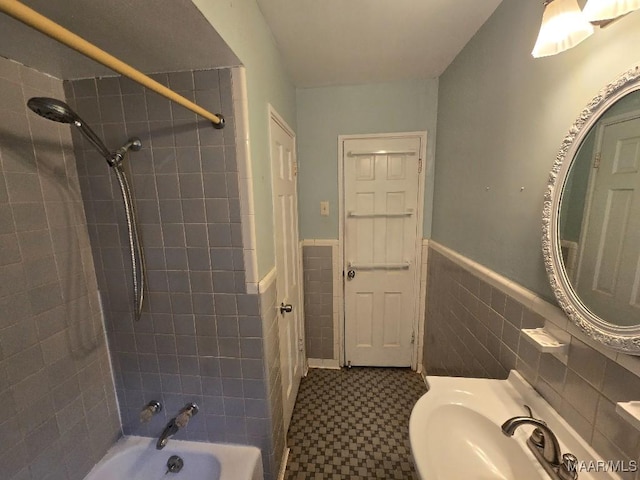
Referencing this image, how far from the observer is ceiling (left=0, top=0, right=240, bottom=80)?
2.19ft

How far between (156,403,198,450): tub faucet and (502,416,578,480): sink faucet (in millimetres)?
1244

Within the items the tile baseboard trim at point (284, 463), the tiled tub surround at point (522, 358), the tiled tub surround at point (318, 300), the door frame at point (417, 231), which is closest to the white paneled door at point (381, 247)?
the door frame at point (417, 231)

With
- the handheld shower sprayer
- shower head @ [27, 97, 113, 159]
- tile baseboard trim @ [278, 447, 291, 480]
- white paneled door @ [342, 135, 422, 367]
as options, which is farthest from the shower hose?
white paneled door @ [342, 135, 422, 367]

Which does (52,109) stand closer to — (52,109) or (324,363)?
(52,109)

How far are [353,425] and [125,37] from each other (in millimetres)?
2237

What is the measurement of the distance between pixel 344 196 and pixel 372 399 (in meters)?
1.56

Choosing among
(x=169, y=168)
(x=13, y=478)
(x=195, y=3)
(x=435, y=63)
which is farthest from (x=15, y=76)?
(x=435, y=63)

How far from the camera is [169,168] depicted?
3.37 ft

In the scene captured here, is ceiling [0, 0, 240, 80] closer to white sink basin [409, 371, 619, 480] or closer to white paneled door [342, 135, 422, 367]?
white paneled door [342, 135, 422, 367]

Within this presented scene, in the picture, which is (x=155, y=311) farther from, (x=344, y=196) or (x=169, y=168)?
(x=344, y=196)

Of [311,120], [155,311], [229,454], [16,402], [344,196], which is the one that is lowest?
[229,454]

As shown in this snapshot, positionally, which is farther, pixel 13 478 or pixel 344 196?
pixel 344 196

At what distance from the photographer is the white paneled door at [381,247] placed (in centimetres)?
193

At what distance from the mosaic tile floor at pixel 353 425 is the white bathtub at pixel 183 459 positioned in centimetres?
42
